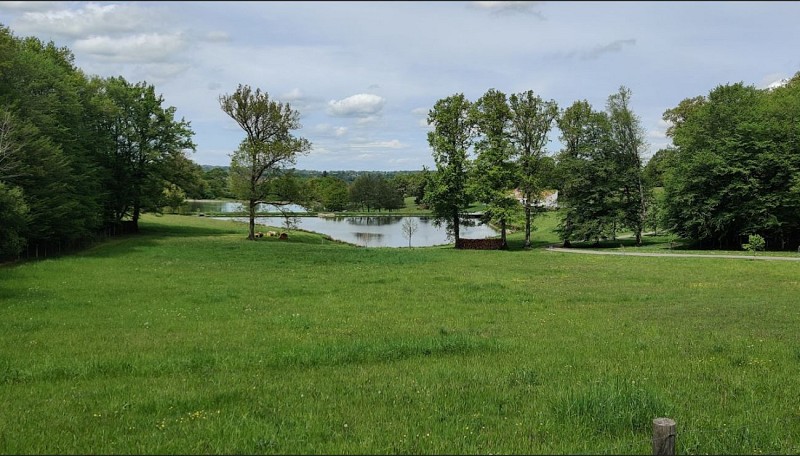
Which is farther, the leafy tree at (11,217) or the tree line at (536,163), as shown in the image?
the tree line at (536,163)

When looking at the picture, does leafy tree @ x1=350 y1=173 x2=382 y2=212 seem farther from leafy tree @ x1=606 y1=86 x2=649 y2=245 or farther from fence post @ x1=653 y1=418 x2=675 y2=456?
fence post @ x1=653 y1=418 x2=675 y2=456

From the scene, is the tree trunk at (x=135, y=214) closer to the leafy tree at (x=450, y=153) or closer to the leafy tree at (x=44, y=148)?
the leafy tree at (x=44, y=148)

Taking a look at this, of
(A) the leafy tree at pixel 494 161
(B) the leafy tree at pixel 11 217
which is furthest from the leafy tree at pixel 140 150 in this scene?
(A) the leafy tree at pixel 494 161

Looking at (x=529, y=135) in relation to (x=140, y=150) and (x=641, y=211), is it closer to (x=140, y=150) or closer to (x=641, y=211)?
(x=641, y=211)

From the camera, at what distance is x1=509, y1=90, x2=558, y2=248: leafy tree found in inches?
1945

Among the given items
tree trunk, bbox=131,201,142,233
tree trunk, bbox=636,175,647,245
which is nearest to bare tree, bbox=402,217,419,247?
tree trunk, bbox=636,175,647,245

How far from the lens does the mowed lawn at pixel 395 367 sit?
223 inches

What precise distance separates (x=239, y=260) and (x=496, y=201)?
25242 millimetres

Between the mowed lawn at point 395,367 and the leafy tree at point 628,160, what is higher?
the leafy tree at point 628,160

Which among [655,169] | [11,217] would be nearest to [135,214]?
[11,217]

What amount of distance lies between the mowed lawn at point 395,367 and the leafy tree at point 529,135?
2925 cm

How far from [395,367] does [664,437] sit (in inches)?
197

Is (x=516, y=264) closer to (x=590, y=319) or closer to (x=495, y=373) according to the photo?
(x=590, y=319)

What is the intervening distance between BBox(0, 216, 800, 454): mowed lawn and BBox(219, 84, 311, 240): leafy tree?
99.6 feet
